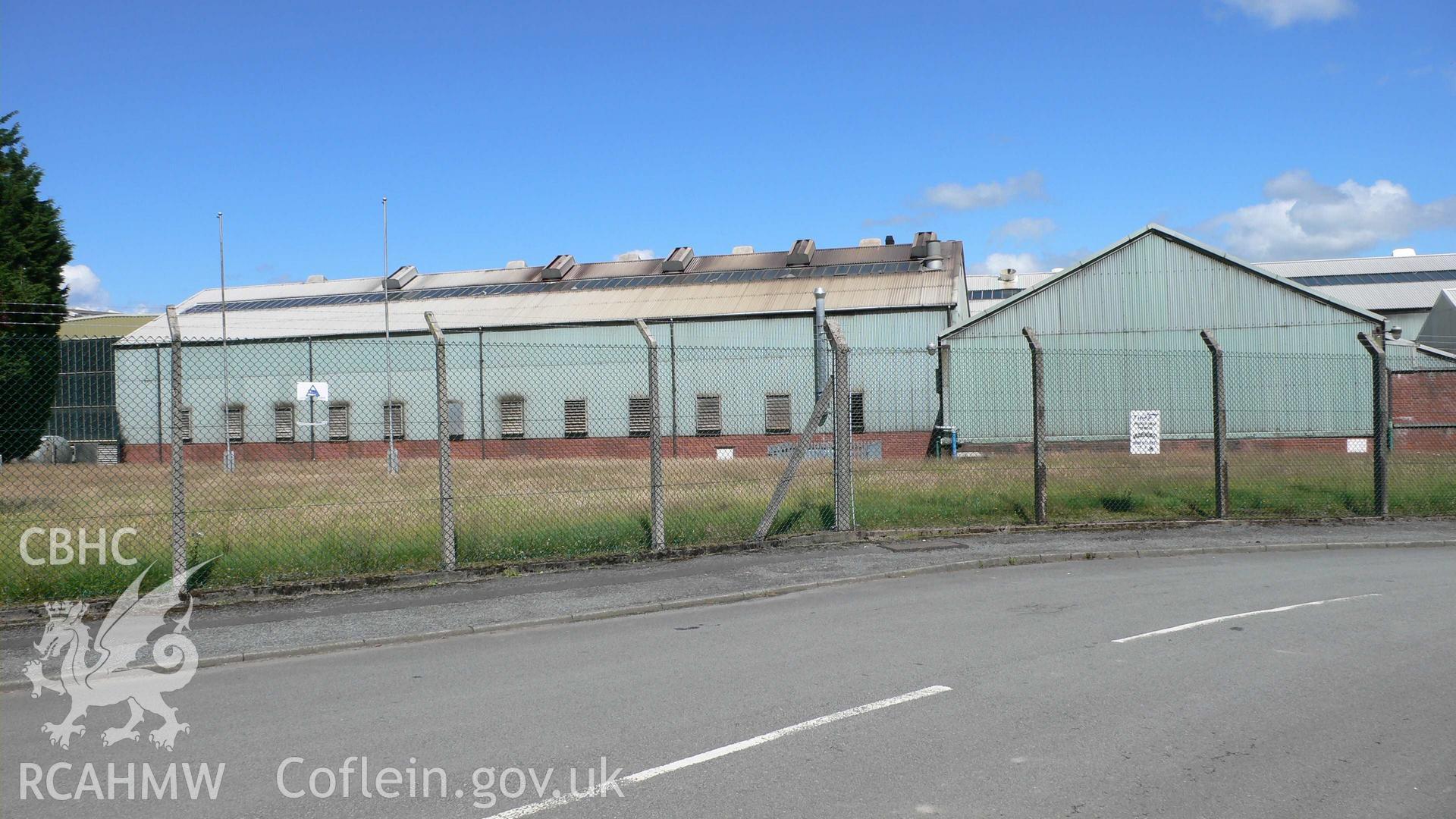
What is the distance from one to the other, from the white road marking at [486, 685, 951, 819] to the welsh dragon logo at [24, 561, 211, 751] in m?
2.28

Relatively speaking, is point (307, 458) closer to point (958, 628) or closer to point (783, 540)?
point (783, 540)

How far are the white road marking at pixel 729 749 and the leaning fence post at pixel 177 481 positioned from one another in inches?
243

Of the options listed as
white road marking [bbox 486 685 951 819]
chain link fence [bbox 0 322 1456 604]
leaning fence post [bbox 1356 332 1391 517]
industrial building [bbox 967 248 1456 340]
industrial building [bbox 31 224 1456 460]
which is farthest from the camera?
industrial building [bbox 967 248 1456 340]

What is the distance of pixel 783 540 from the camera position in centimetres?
1238

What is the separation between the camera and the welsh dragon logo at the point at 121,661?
5953mm

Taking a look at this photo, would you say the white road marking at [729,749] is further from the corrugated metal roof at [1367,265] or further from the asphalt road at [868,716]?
the corrugated metal roof at [1367,265]

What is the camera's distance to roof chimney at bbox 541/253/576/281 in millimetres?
46375

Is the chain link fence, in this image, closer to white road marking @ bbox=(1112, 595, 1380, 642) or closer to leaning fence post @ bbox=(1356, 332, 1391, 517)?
leaning fence post @ bbox=(1356, 332, 1391, 517)

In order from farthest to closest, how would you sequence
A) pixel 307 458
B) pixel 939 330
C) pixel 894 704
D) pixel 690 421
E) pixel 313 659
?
1. pixel 939 330
2. pixel 690 421
3. pixel 307 458
4. pixel 313 659
5. pixel 894 704

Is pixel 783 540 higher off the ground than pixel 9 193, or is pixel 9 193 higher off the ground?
pixel 9 193

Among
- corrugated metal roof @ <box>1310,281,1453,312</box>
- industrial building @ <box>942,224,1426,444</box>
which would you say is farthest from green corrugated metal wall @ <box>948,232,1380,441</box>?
corrugated metal roof @ <box>1310,281,1453,312</box>

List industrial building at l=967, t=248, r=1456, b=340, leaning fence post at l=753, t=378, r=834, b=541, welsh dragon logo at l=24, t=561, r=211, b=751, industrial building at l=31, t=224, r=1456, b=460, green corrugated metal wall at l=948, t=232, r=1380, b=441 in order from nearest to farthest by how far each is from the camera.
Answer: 1. welsh dragon logo at l=24, t=561, r=211, b=751
2. leaning fence post at l=753, t=378, r=834, b=541
3. green corrugated metal wall at l=948, t=232, r=1380, b=441
4. industrial building at l=31, t=224, r=1456, b=460
5. industrial building at l=967, t=248, r=1456, b=340

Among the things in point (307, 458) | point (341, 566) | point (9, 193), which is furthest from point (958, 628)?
point (9, 193)

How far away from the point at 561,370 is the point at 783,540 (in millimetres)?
23722
